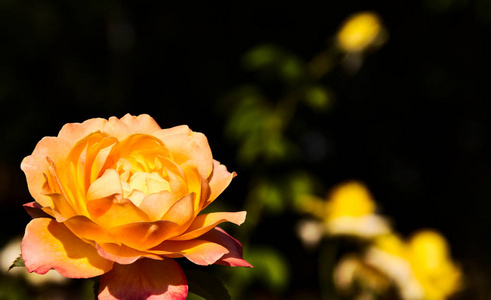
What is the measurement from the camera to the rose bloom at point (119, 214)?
37 cm

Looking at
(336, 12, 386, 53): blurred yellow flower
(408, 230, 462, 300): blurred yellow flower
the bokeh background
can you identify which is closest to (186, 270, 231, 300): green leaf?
(408, 230, 462, 300): blurred yellow flower

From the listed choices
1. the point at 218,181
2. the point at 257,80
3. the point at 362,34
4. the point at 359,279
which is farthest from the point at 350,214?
the point at 257,80

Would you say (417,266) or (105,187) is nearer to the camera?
(105,187)

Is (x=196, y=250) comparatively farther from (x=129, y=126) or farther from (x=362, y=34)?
(x=362, y=34)

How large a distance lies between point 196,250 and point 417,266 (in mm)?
1035

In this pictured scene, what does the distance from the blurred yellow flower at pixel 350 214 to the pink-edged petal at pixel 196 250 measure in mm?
831

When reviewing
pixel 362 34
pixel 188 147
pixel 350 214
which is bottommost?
pixel 188 147

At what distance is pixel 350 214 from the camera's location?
4.17 ft

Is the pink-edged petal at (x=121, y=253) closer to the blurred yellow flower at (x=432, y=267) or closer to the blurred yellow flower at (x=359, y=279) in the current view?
the blurred yellow flower at (x=359, y=279)

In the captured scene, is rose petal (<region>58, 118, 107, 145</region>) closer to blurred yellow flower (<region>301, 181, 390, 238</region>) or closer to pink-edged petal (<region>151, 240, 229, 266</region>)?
pink-edged petal (<region>151, 240, 229, 266</region>)

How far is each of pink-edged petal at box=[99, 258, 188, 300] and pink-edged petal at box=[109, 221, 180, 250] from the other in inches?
0.7

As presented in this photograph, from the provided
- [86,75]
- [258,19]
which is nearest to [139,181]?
[258,19]

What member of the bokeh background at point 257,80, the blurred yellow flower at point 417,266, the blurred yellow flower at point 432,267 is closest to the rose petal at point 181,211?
the blurred yellow flower at point 417,266

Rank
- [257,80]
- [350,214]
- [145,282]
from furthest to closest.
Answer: [257,80] → [350,214] → [145,282]
